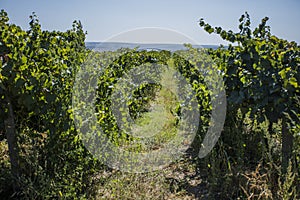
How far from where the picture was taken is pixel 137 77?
21.4 ft

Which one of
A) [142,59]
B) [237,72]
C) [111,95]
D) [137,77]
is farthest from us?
[142,59]

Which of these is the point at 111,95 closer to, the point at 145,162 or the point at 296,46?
the point at 145,162

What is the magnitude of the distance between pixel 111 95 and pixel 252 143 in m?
1.78

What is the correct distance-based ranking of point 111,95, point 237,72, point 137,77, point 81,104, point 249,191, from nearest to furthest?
point 249,191 → point 81,104 → point 237,72 → point 111,95 → point 137,77

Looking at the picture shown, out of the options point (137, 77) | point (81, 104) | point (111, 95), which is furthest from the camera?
point (137, 77)

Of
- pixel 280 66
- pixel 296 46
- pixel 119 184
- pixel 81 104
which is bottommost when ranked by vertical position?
pixel 119 184

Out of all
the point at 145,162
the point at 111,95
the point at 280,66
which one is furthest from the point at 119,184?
the point at 280,66

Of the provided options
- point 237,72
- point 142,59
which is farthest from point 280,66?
point 142,59

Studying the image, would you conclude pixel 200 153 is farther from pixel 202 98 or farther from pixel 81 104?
pixel 81 104

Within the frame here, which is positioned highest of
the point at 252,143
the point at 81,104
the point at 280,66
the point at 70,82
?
the point at 280,66

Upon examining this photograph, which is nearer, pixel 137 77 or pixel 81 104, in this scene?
pixel 81 104

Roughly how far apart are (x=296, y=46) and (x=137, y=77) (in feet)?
12.4

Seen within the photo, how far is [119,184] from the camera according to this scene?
3.01 meters

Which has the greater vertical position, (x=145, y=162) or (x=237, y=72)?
(x=237, y=72)
